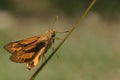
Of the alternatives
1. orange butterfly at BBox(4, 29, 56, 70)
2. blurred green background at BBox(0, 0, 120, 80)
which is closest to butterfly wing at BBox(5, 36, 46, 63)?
orange butterfly at BBox(4, 29, 56, 70)

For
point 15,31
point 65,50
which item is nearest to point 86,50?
point 65,50

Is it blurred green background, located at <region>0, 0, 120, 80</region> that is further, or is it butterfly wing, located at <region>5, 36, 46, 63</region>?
blurred green background, located at <region>0, 0, 120, 80</region>

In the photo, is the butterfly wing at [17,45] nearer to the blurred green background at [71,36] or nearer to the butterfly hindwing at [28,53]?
the butterfly hindwing at [28,53]

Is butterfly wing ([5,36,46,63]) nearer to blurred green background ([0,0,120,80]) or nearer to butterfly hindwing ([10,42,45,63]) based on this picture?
butterfly hindwing ([10,42,45,63])

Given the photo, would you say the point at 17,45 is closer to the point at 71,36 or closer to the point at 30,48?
the point at 30,48

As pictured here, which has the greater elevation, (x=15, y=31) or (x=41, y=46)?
(x=41, y=46)

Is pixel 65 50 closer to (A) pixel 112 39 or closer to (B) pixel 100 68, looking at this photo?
(B) pixel 100 68
